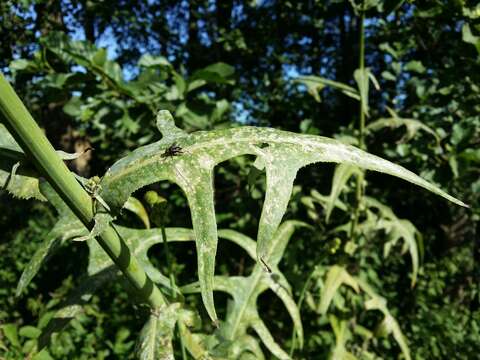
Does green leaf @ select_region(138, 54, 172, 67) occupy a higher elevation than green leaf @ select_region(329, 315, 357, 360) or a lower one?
higher

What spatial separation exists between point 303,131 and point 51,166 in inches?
78.8

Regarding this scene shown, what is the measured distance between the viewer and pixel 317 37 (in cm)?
509

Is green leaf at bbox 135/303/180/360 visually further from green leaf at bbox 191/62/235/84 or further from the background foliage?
green leaf at bbox 191/62/235/84

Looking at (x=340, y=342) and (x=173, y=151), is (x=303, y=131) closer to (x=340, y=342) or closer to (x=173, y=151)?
(x=340, y=342)

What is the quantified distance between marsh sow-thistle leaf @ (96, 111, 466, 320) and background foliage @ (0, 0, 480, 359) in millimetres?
75

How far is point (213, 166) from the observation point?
0.60 m

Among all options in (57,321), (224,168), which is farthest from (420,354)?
(57,321)

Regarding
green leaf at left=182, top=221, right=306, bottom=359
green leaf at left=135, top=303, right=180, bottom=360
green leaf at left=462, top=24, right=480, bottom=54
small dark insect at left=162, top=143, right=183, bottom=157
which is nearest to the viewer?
small dark insect at left=162, top=143, right=183, bottom=157

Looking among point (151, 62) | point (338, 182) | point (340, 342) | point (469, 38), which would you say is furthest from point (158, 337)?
point (469, 38)

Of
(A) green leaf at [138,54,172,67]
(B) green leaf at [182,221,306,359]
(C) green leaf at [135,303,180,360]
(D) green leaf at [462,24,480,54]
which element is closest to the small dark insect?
(C) green leaf at [135,303,180,360]

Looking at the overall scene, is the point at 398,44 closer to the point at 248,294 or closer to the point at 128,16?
the point at 248,294

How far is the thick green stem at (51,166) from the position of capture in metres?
0.48

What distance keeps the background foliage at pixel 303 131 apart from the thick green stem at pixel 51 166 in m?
0.23

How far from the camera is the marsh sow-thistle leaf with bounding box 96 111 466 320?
20.6 inches
